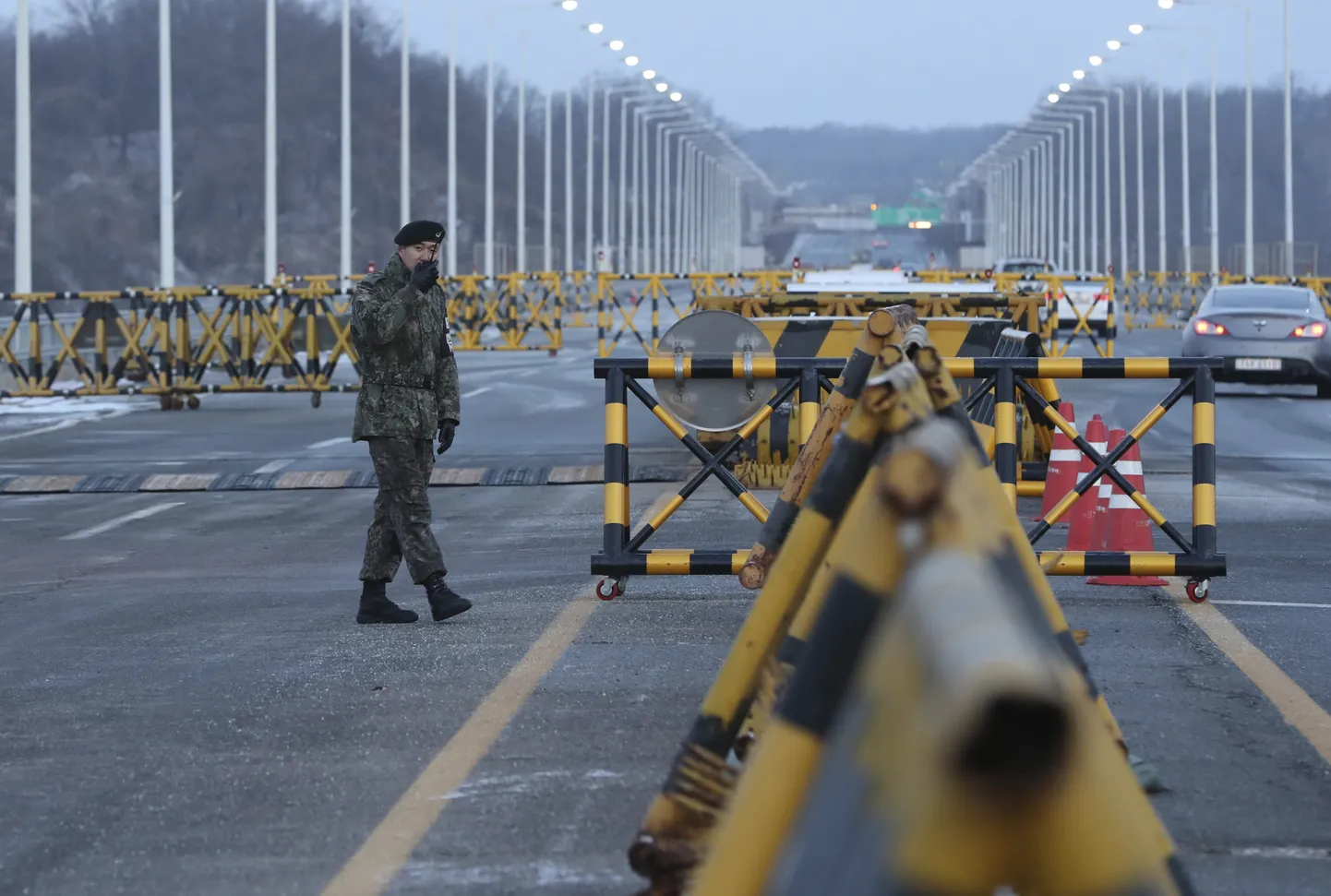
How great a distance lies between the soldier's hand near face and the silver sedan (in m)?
18.3

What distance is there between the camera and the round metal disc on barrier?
38.3 feet

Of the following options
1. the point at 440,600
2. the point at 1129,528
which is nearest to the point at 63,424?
the point at 440,600

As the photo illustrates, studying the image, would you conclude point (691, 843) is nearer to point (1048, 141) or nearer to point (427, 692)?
point (427, 692)

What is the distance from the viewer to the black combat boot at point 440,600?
920 cm

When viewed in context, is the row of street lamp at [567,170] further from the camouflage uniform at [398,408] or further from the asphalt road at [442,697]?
the camouflage uniform at [398,408]

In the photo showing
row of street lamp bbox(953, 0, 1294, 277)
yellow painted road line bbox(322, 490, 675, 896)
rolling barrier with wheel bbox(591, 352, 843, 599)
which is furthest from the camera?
row of street lamp bbox(953, 0, 1294, 277)

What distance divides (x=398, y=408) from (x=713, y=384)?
3.06 m

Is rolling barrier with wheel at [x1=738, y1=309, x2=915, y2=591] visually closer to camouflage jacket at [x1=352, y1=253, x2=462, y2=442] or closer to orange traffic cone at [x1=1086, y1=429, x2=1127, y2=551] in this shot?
camouflage jacket at [x1=352, y1=253, x2=462, y2=442]

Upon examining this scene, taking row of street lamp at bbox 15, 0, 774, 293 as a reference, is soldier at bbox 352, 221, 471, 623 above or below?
below

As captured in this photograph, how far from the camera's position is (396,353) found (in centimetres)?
909

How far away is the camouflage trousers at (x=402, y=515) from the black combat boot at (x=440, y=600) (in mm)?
57

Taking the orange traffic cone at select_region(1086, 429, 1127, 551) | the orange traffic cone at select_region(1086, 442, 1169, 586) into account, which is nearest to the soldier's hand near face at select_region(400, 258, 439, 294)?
the orange traffic cone at select_region(1086, 442, 1169, 586)

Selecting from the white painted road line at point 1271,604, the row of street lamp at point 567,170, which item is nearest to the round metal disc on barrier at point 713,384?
the white painted road line at point 1271,604

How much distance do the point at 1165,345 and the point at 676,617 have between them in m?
35.3
